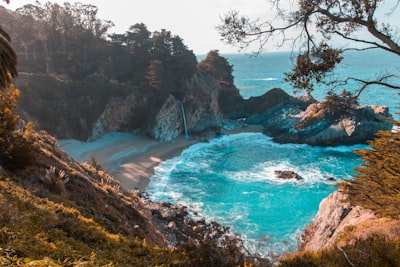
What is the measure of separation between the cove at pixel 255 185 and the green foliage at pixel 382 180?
10.6m

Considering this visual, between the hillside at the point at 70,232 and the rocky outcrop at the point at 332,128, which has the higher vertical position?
the hillside at the point at 70,232

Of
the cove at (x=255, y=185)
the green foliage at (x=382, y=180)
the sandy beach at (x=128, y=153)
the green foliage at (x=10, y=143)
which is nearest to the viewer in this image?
the green foliage at (x=382, y=180)

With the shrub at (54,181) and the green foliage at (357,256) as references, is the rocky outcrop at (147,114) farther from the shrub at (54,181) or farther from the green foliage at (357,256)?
the green foliage at (357,256)

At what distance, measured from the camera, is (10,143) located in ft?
29.4

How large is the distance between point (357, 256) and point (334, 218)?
24.5ft

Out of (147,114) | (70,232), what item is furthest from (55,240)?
(147,114)

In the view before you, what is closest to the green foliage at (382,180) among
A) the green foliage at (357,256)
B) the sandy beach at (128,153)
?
the green foliage at (357,256)

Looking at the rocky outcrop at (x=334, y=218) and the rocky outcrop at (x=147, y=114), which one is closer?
the rocky outcrop at (x=334, y=218)

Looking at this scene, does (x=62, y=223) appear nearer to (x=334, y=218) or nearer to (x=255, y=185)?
(x=334, y=218)

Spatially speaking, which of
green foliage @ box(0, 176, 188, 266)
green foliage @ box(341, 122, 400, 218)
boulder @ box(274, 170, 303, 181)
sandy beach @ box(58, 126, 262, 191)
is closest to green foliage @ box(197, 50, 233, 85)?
sandy beach @ box(58, 126, 262, 191)

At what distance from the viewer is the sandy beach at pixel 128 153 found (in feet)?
104

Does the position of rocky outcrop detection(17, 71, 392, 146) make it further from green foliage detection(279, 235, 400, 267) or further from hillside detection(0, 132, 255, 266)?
green foliage detection(279, 235, 400, 267)

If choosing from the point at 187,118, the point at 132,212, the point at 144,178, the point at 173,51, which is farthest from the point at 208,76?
the point at 132,212

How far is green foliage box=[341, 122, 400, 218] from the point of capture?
851cm
